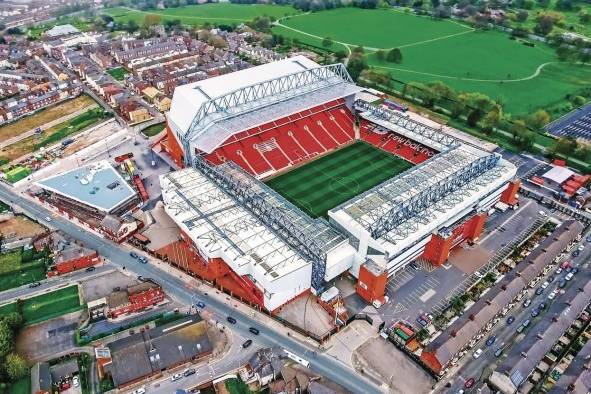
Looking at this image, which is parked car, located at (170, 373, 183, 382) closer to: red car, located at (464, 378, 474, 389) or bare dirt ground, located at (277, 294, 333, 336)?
bare dirt ground, located at (277, 294, 333, 336)

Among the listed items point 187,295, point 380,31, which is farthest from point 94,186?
point 380,31

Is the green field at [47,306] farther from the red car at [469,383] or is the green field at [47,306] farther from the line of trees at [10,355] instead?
the red car at [469,383]

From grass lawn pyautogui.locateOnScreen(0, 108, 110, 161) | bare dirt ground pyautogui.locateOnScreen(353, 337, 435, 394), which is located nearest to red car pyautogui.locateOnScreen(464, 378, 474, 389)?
bare dirt ground pyautogui.locateOnScreen(353, 337, 435, 394)

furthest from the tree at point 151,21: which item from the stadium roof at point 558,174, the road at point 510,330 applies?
the road at point 510,330

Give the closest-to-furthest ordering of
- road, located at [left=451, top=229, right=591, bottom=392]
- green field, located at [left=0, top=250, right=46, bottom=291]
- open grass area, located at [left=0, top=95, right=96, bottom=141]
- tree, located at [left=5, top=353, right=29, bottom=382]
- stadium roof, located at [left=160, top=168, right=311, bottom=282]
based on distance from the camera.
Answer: tree, located at [left=5, top=353, right=29, bottom=382]
road, located at [left=451, top=229, right=591, bottom=392]
stadium roof, located at [left=160, top=168, right=311, bottom=282]
green field, located at [left=0, top=250, right=46, bottom=291]
open grass area, located at [left=0, top=95, right=96, bottom=141]

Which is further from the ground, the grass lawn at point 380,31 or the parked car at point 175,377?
the grass lawn at point 380,31
